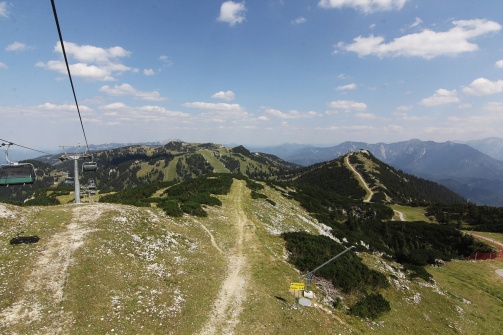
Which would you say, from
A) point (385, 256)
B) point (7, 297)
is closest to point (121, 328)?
point (7, 297)

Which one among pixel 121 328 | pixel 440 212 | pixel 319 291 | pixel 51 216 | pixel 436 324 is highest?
pixel 51 216

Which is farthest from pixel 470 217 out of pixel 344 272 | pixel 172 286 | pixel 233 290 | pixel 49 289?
pixel 49 289

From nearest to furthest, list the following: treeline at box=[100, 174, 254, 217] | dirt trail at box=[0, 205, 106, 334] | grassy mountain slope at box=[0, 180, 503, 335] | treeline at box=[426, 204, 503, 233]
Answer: dirt trail at box=[0, 205, 106, 334] → grassy mountain slope at box=[0, 180, 503, 335] → treeline at box=[100, 174, 254, 217] → treeline at box=[426, 204, 503, 233]

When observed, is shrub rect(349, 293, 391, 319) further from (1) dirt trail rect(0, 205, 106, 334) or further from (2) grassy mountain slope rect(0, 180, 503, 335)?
(1) dirt trail rect(0, 205, 106, 334)

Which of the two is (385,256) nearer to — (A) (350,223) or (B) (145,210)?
(A) (350,223)

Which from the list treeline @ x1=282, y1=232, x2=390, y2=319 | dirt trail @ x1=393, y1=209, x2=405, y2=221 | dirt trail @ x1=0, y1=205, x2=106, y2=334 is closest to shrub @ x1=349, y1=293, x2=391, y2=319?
treeline @ x1=282, y1=232, x2=390, y2=319
